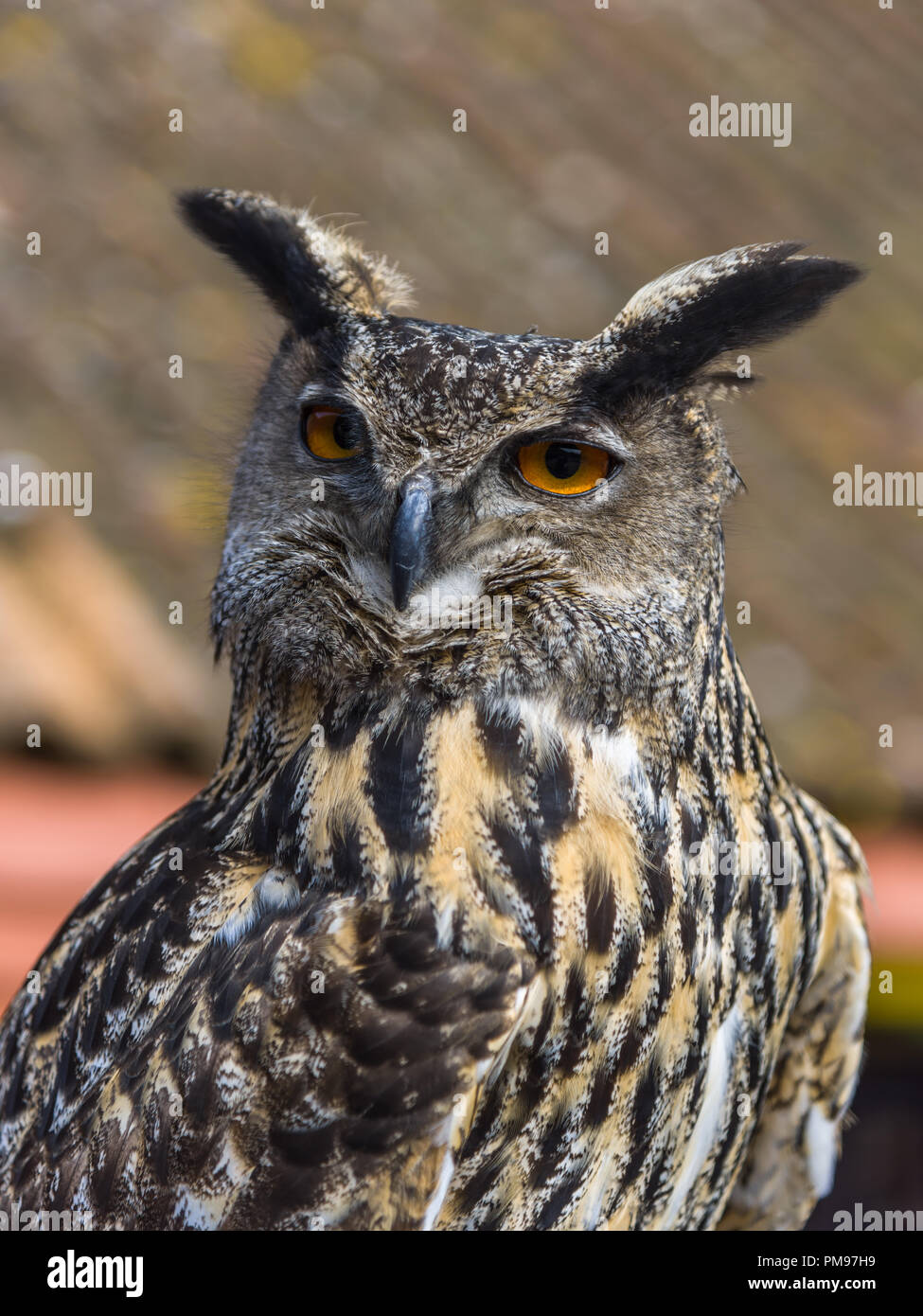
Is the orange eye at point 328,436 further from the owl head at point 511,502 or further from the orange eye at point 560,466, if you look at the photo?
the orange eye at point 560,466

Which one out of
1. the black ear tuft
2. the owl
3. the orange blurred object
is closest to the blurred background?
the orange blurred object

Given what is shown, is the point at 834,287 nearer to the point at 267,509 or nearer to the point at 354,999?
the point at 267,509

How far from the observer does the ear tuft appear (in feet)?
6.59

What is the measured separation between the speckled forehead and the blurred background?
0.41 m

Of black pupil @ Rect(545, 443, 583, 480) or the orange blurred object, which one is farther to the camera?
the orange blurred object

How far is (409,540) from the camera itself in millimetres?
1757

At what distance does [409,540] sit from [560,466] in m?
0.26

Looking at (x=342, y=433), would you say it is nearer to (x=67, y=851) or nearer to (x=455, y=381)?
(x=455, y=381)

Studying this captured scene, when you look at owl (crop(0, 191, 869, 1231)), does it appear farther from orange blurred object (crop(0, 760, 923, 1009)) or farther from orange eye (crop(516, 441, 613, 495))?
orange blurred object (crop(0, 760, 923, 1009))

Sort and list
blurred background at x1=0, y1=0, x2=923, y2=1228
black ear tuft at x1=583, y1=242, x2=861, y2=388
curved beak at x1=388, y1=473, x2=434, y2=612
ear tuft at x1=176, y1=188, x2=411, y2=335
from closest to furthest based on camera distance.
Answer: curved beak at x1=388, y1=473, x2=434, y2=612
black ear tuft at x1=583, y1=242, x2=861, y2=388
ear tuft at x1=176, y1=188, x2=411, y2=335
blurred background at x1=0, y1=0, x2=923, y2=1228

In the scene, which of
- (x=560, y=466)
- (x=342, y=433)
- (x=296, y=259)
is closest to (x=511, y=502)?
(x=560, y=466)

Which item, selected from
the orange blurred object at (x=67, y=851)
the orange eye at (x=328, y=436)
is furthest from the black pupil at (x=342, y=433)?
the orange blurred object at (x=67, y=851)

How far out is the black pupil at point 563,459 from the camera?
1.85m

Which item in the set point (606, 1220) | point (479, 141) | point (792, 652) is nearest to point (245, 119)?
point (479, 141)
